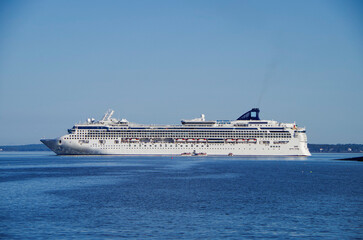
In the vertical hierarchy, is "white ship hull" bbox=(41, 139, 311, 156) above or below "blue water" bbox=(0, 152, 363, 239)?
above

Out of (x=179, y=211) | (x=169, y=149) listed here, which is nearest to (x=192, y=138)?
→ (x=169, y=149)

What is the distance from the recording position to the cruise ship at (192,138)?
389 feet

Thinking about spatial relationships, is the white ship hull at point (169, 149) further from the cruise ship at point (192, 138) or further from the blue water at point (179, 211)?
the blue water at point (179, 211)

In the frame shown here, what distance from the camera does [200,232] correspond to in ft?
Answer: 75.2

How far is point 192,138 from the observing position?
12250 cm

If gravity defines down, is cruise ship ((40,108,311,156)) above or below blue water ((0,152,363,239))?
above

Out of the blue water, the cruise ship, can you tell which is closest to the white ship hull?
the cruise ship

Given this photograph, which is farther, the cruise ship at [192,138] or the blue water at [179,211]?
the cruise ship at [192,138]

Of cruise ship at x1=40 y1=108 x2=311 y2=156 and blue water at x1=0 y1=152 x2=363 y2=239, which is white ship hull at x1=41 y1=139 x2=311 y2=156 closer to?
cruise ship at x1=40 y1=108 x2=311 y2=156

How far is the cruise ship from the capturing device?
389ft

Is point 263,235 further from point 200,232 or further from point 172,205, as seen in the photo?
point 172,205

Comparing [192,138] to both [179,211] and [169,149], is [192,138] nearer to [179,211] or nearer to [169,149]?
[169,149]

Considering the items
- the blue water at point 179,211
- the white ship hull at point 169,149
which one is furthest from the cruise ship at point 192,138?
the blue water at point 179,211

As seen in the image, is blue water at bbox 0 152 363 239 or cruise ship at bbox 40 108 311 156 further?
cruise ship at bbox 40 108 311 156
